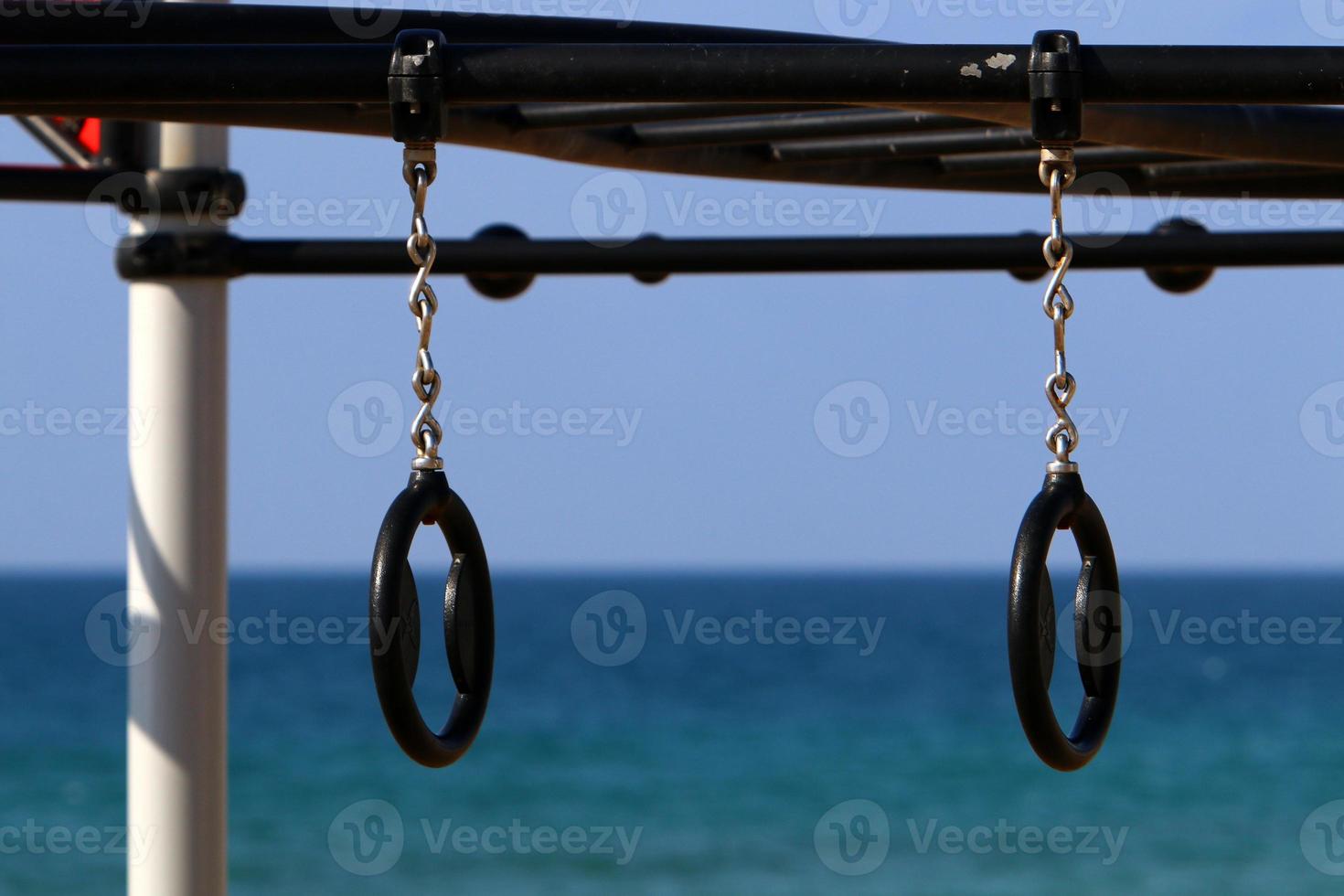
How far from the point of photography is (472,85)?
158cm

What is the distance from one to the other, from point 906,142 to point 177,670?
150 centimetres

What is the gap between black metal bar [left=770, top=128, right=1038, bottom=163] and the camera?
104 inches

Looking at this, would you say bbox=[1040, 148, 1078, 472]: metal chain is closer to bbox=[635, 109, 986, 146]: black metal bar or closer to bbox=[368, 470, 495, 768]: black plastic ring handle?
bbox=[368, 470, 495, 768]: black plastic ring handle

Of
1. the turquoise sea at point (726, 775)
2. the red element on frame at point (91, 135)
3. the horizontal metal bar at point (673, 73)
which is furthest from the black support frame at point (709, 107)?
the turquoise sea at point (726, 775)

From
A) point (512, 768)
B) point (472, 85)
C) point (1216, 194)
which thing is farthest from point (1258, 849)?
point (472, 85)

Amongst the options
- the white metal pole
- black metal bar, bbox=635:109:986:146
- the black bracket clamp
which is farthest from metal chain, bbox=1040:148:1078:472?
the white metal pole

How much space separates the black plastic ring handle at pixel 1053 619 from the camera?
1580 mm

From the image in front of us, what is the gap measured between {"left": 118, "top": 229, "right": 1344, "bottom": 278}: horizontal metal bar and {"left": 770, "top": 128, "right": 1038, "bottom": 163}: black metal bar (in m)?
0.22

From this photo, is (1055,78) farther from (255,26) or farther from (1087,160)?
(1087,160)

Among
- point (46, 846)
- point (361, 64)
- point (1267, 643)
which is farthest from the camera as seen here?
point (1267, 643)

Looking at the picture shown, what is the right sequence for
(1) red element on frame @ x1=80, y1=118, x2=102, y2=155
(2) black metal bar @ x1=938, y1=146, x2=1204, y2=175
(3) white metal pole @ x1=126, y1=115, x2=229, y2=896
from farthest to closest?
(1) red element on frame @ x1=80, y1=118, x2=102, y2=155 → (3) white metal pole @ x1=126, y1=115, x2=229, y2=896 → (2) black metal bar @ x1=938, y1=146, x2=1204, y2=175

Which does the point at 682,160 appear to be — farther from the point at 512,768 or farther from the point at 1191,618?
the point at 1191,618

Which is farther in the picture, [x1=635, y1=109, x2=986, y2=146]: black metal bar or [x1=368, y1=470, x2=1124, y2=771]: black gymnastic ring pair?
[x1=635, y1=109, x2=986, y2=146]: black metal bar

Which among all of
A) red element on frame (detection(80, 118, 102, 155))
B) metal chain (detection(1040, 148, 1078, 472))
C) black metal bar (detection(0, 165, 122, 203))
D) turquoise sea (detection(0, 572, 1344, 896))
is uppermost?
turquoise sea (detection(0, 572, 1344, 896))
